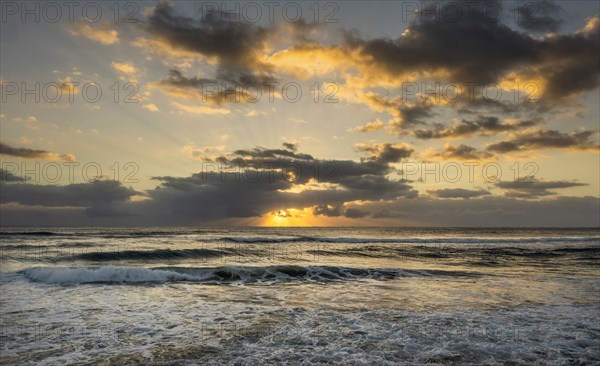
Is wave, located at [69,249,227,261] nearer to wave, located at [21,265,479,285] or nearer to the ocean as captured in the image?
the ocean

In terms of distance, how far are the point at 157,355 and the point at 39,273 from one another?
15533 mm

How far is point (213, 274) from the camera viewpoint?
21.5 metres

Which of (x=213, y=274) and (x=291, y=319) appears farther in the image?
(x=213, y=274)

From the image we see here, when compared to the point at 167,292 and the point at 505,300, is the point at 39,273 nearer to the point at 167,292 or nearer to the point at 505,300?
the point at 167,292

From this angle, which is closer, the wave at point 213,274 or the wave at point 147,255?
the wave at point 213,274

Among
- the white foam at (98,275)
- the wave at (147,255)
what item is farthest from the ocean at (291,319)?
the wave at (147,255)

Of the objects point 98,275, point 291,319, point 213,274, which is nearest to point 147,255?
point 98,275

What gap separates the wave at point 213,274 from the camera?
63.9 ft

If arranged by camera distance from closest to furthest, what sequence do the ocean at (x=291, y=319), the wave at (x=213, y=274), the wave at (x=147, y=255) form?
the ocean at (x=291, y=319)
the wave at (x=213, y=274)
the wave at (x=147, y=255)

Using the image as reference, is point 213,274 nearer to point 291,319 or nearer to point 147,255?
point 291,319

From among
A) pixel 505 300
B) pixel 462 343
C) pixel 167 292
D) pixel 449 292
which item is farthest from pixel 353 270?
pixel 462 343

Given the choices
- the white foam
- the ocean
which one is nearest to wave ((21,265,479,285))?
the white foam

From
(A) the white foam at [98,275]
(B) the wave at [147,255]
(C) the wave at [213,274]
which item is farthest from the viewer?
(B) the wave at [147,255]

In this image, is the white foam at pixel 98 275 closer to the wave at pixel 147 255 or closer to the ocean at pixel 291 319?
the ocean at pixel 291 319
